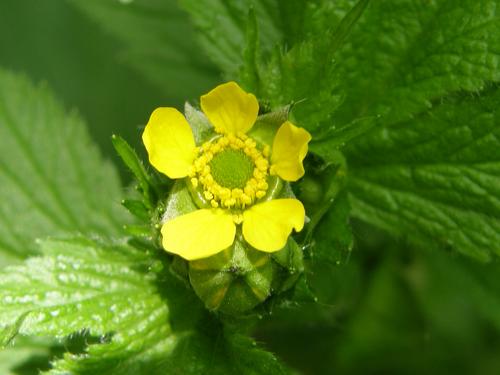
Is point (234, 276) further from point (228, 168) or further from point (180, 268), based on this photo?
point (228, 168)

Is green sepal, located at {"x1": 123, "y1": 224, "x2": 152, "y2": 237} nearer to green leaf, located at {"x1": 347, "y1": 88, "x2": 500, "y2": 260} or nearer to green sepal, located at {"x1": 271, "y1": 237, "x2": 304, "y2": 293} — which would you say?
green sepal, located at {"x1": 271, "y1": 237, "x2": 304, "y2": 293}

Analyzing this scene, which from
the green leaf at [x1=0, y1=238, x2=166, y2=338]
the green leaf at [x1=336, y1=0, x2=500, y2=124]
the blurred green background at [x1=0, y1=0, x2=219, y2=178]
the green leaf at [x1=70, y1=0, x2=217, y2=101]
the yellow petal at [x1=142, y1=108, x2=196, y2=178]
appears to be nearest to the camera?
the yellow petal at [x1=142, y1=108, x2=196, y2=178]

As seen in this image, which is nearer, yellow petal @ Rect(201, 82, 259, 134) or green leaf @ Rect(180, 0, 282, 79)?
yellow petal @ Rect(201, 82, 259, 134)

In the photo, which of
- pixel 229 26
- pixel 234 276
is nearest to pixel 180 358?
pixel 234 276

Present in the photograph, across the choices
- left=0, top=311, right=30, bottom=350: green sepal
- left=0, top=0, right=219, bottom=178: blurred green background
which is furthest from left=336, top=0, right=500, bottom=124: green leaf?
left=0, top=0, right=219, bottom=178: blurred green background

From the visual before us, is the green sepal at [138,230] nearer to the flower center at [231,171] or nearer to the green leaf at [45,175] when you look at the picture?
the flower center at [231,171]

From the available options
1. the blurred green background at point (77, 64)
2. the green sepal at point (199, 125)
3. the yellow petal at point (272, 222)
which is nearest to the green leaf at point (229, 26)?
the green sepal at point (199, 125)
